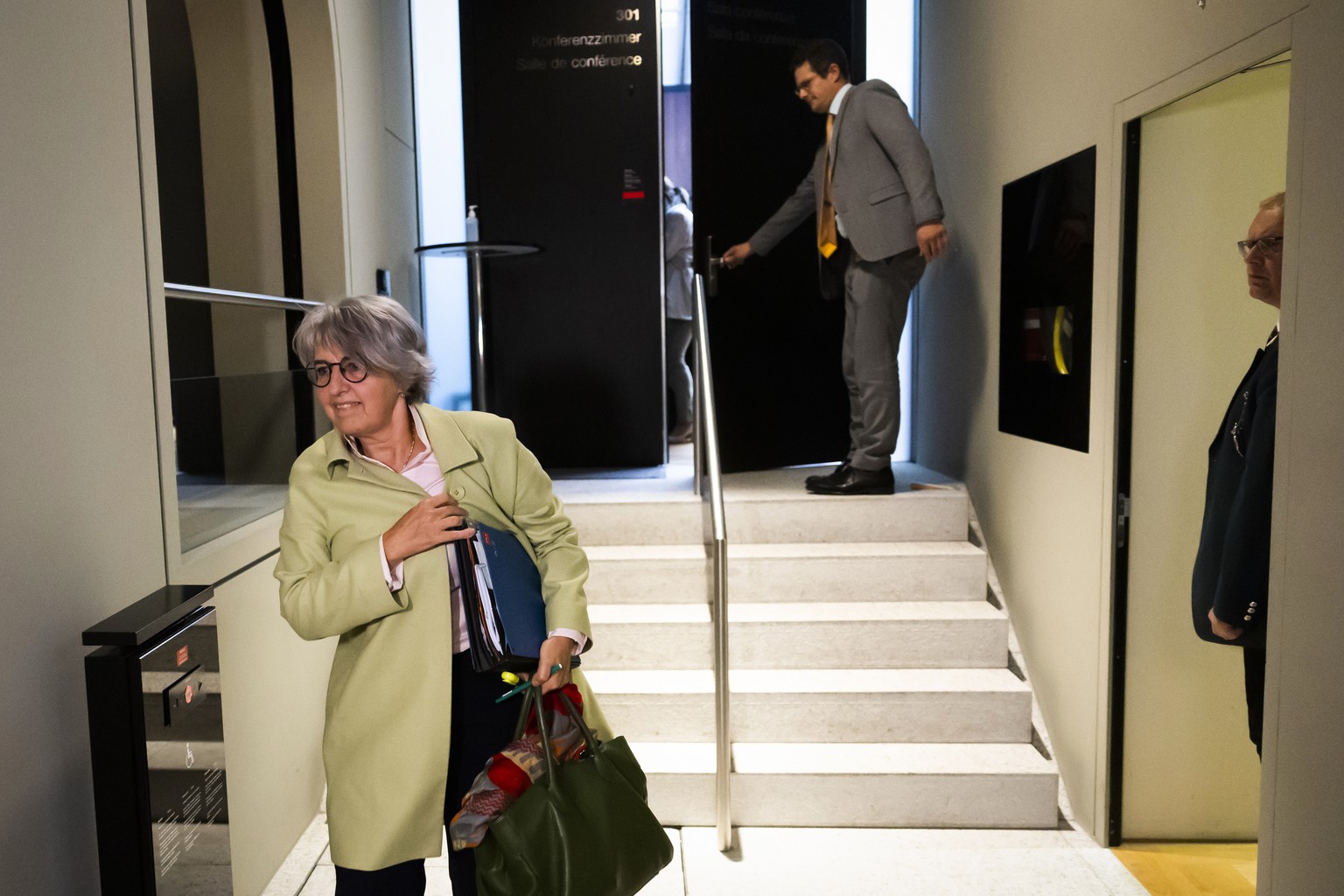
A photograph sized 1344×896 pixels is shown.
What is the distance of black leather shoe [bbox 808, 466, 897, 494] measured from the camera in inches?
159

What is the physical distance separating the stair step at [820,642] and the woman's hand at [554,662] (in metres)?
1.88

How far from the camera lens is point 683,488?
4.46 m

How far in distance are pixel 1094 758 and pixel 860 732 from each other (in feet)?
2.26

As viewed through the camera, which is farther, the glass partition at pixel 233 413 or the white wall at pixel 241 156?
the white wall at pixel 241 156

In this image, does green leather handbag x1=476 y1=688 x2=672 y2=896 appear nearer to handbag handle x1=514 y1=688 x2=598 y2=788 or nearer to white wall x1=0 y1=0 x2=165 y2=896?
handbag handle x1=514 y1=688 x2=598 y2=788

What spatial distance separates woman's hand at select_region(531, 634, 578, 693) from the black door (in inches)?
123

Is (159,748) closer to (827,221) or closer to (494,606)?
(494,606)

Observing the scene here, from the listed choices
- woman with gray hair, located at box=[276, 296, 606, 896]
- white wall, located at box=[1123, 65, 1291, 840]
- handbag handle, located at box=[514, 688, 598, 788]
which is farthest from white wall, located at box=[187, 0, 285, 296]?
white wall, located at box=[1123, 65, 1291, 840]

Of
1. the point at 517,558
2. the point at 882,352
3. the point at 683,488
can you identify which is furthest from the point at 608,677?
the point at 517,558

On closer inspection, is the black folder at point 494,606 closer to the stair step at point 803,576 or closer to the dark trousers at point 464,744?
the dark trousers at point 464,744

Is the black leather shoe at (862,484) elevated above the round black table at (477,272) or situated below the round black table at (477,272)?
below

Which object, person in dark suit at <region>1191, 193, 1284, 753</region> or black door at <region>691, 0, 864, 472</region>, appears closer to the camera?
person in dark suit at <region>1191, 193, 1284, 753</region>

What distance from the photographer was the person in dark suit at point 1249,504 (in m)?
2.10

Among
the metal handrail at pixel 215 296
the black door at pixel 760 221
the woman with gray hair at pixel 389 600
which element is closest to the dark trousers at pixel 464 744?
the woman with gray hair at pixel 389 600
